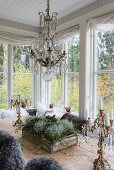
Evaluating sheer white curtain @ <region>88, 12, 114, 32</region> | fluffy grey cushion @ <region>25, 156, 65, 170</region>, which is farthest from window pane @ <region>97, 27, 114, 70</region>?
fluffy grey cushion @ <region>25, 156, 65, 170</region>

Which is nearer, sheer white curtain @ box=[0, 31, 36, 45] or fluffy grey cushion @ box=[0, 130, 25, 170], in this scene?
fluffy grey cushion @ box=[0, 130, 25, 170]

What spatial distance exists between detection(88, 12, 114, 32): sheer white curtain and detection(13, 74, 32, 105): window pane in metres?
2.12

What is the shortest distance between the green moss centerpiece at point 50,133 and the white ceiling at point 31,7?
6.88 feet

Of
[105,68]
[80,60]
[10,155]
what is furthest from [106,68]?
[10,155]

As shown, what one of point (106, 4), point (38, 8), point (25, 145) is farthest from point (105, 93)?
point (38, 8)

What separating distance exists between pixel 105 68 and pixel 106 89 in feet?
1.19

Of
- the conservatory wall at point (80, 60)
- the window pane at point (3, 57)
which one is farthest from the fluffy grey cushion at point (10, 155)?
the window pane at point (3, 57)

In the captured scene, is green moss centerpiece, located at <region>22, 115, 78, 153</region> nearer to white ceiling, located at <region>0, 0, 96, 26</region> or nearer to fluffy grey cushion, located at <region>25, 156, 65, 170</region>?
fluffy grey cushion, located at <region>25, 156, 65, 170</region>

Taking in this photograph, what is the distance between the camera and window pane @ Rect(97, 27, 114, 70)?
8.39 ft

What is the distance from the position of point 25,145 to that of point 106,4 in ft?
7.92

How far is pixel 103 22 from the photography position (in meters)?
2.49

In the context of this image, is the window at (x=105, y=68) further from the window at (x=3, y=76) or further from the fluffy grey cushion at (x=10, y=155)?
the window at (x=3, y=76)

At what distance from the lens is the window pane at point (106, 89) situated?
8.46ft

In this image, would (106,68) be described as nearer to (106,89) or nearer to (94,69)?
(94,69)
